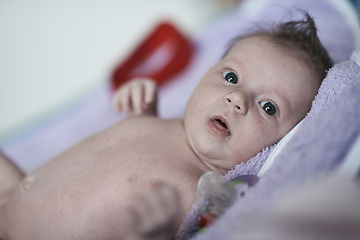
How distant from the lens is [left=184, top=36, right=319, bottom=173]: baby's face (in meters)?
0.74

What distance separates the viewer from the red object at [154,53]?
4.50ft

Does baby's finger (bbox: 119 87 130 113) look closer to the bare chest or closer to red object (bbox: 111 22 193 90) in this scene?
the bare chest

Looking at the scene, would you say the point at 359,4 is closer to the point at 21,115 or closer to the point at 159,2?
the point at 159,2

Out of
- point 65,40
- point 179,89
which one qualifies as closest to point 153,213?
point 179,89

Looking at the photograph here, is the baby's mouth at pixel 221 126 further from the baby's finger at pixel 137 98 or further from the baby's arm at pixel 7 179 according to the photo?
the baby's arm at pixel 7 179

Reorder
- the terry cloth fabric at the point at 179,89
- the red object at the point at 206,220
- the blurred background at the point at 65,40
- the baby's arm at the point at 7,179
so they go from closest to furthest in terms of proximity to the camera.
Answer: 1. the red object at the point at 206,220
2. the baby's arm at the point at 7,179
3. the terry cloth fabric at the point at 179,89
4. the blurred background at the point at 65,40

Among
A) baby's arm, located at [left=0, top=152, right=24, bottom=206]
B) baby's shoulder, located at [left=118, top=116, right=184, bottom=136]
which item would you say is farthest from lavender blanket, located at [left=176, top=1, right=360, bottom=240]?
baby's arm, located at [left=0, top=152, right=24, bottom=206]

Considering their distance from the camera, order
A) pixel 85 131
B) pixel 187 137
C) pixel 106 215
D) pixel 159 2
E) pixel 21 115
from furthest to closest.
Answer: pixel 159 2 → pixel 21 115 → pixel 85 131 → pixel 187 137 → pixel 106 215

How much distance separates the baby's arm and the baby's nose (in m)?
0.65

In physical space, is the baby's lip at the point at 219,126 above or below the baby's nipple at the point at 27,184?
below

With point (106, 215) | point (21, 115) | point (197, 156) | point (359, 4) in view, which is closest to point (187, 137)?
point (197, 156)

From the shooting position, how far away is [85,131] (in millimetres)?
1301

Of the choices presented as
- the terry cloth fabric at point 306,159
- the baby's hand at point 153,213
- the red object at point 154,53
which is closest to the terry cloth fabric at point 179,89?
the red object at point 154,53

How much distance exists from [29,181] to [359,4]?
124cm
